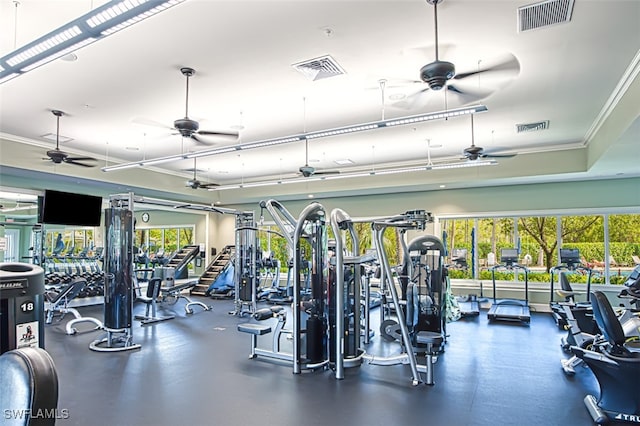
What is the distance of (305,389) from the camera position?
13.4 feet

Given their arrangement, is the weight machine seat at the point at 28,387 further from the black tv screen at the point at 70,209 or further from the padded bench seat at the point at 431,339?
the black tv screen at the point at 70,209

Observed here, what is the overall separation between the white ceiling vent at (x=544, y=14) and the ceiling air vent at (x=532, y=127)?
3376 millimetres

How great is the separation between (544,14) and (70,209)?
9695 mm

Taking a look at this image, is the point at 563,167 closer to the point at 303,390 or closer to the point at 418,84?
the point at 418,84

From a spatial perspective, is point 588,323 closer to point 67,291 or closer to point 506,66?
point 506,66

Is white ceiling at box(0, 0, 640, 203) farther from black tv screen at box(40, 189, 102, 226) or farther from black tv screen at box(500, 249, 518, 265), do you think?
black tv screen at box(500, 249, 518, 265)

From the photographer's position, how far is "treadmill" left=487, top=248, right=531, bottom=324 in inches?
299

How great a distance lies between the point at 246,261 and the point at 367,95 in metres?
4.87

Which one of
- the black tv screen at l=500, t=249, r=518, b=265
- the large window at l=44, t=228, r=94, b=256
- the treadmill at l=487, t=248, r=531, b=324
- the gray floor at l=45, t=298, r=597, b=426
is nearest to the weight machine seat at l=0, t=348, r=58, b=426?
the gray floor at l=45, t=298, r=597, b=426

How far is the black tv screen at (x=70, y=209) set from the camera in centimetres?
870

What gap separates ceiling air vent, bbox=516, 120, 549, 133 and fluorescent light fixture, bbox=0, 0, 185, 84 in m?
6.33

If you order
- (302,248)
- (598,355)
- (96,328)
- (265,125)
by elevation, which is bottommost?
(96,328)

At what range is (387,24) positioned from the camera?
149 inches

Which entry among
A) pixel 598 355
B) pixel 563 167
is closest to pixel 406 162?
pixel 563 167
